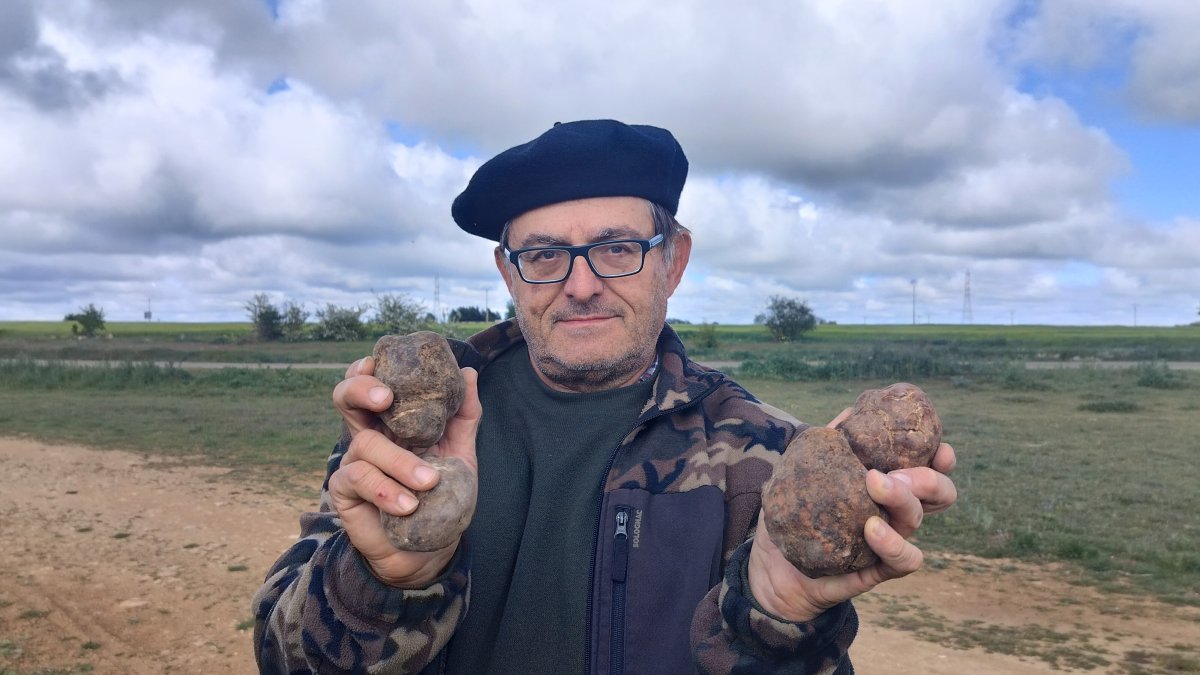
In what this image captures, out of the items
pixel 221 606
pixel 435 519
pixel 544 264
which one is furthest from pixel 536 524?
pixel 221 606

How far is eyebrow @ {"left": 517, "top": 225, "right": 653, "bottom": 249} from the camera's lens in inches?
98.9

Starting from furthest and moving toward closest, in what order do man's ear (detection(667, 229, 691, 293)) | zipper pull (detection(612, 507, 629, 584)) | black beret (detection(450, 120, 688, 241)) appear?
1. man's ear (detection(667, 229, 691, 293))
2. black beret (detection(450, 120, 688, 241))
3. zipper pull (detection(612, 507, 629, 584))

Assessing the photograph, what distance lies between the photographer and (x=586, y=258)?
251cm

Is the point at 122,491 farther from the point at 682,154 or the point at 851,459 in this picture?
the point at 851,459

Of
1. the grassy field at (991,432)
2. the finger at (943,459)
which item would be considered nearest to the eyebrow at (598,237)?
the finger at (943,459)

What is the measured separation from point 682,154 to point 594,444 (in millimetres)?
951

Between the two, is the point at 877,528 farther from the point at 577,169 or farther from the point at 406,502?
the point at 577,169

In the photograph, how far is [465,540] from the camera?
83.9 inches

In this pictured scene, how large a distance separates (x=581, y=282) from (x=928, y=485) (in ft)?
3.65

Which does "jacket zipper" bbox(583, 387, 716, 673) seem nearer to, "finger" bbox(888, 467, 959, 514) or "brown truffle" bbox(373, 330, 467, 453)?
"brown truffle" bbox(373, 330, 467, 453)

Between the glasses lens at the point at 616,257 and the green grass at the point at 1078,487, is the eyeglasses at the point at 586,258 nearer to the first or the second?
the glasses lens at the point at 616,257

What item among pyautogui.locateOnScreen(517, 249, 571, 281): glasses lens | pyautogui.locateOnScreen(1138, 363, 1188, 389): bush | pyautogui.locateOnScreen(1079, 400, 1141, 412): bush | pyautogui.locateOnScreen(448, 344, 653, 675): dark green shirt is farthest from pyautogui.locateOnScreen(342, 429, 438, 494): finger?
pyautogui.locateOnScreen(1138, 363, 1188, 389): bush

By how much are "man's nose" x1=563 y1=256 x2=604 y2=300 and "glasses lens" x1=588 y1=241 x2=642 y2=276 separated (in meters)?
0.03

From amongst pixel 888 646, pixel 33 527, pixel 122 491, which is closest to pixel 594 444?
pixel 888 646
